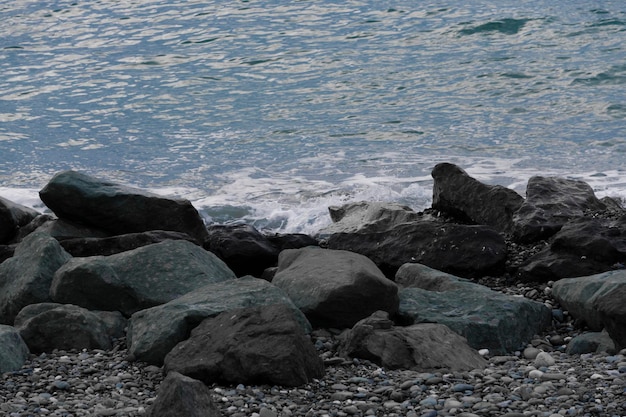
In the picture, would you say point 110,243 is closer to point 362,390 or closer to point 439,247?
point 439,247

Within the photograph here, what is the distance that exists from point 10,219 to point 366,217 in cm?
292

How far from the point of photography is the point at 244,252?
24.1ft

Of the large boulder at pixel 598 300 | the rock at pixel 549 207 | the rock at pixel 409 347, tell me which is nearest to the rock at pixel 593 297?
the large boulder at pixel 598 300

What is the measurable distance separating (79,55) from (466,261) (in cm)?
1307

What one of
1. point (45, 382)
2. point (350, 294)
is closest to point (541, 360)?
point (350, 294)

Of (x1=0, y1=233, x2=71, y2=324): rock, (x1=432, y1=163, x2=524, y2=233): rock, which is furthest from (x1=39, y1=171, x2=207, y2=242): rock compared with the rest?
(x1=432, y1=163, x2=524, y2=233): rock

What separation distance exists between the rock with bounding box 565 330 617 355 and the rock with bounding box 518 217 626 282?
1145mm

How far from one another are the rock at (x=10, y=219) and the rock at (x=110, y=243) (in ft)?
3.90

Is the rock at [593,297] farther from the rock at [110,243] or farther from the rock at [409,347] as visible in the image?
the rock at [110,243]

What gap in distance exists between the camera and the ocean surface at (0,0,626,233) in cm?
1085

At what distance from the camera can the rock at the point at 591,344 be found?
5.09m

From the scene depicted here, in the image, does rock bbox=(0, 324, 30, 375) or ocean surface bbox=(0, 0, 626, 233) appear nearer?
rock bbox=(0, 324, 30, 375)

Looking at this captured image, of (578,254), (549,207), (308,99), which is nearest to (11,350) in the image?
(578,254)

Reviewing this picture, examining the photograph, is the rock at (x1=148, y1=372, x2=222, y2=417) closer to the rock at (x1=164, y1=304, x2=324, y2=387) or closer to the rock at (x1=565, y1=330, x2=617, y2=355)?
the rock at (x1=164, y1=304, x2=324, y2=387)
